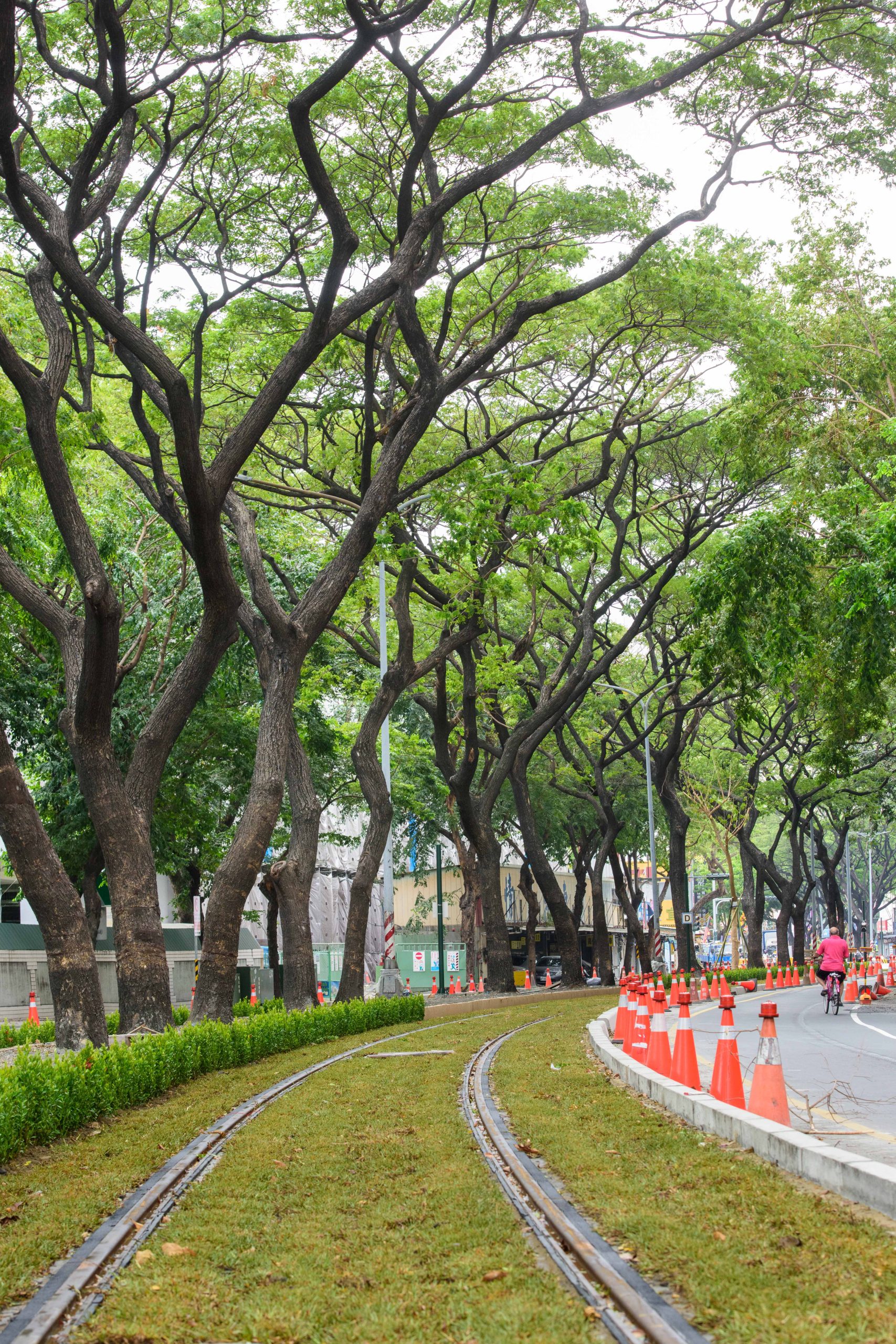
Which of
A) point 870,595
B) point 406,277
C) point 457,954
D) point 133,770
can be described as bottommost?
point 457,954

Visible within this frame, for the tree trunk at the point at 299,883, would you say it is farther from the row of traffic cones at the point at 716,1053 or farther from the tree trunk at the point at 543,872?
the tree trunk at the point at 543,872

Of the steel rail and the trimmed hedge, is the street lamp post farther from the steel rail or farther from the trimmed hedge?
the steel rail

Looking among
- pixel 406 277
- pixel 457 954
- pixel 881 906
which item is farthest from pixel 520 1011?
pixel 881 906

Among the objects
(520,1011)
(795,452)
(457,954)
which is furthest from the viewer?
(457,954)

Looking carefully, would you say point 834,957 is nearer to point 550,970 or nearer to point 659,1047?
point 659,1047

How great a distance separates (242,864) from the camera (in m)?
16.3

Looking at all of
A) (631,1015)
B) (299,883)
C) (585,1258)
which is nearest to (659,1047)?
(631,1015)

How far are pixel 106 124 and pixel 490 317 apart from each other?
8.58 meters

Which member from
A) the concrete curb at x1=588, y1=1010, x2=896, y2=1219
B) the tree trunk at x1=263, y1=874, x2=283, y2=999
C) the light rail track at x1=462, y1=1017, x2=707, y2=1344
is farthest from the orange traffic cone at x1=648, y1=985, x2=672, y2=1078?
the tree trunk at x1=263, y1=874, x2=283, y2=999

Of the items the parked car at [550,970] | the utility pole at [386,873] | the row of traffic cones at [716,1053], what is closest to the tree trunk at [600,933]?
the parked car at [550,970]

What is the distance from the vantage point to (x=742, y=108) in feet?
52.7

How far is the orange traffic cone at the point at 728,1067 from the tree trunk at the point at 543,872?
2217cm

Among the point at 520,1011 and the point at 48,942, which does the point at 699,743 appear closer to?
the point at 520,1011

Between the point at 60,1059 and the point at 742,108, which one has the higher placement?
the point at 742,108
